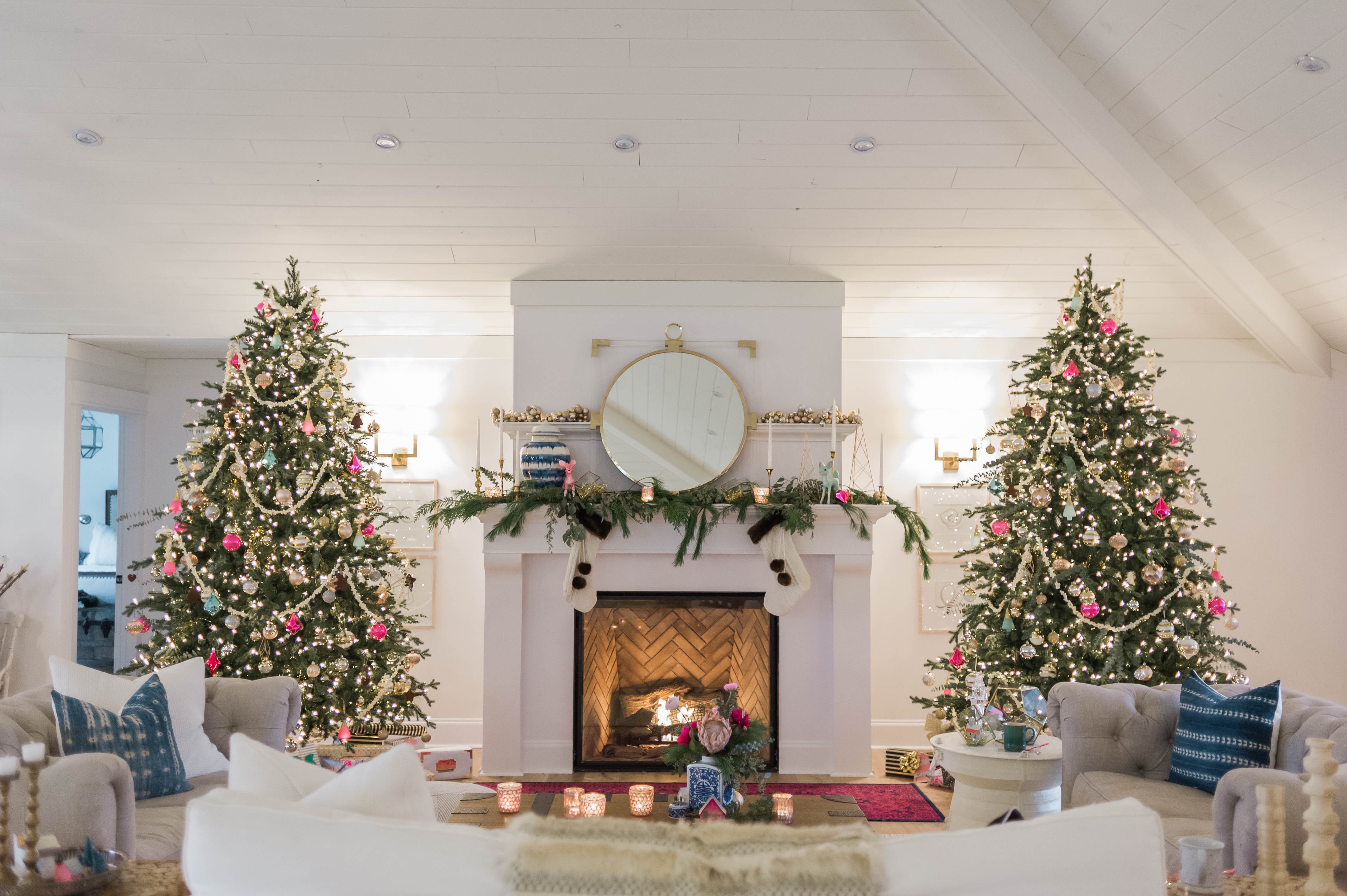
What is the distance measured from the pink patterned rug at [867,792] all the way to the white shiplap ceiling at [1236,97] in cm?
318

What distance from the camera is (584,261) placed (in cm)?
494

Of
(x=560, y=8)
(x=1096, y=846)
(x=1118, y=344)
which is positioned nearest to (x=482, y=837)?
(x=1096, y=846)

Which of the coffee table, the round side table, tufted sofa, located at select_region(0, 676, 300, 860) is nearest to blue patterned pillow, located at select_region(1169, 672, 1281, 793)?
the round side table

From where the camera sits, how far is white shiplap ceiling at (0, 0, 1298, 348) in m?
3.45

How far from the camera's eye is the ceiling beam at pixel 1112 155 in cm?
343

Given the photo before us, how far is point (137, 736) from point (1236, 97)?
4.52 meters

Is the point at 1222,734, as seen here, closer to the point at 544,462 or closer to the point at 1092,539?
the point at 1092,539

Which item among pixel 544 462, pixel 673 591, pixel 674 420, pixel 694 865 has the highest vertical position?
pixel 674 420

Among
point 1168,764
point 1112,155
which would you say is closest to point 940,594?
point 1168,764

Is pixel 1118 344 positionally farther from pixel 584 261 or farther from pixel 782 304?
pixel 584 261

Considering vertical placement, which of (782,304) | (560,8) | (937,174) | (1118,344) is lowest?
(1118,344)

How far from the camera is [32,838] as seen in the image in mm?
1763

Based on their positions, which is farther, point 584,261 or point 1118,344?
point 584,261

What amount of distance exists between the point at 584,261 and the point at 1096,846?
4.20m
